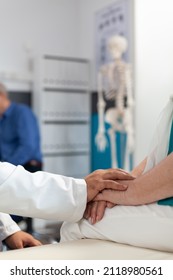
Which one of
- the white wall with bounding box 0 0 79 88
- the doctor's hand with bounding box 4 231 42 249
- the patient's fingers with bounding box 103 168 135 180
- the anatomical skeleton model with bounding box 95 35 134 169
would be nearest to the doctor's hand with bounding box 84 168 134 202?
the patient's fingers with bounding box 103 168 135 180

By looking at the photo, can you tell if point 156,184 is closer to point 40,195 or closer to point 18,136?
point 40,195

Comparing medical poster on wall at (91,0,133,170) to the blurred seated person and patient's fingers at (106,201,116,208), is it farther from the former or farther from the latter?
patient's fingers at (106,201,116,208)

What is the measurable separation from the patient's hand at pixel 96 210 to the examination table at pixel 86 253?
3.6 inches

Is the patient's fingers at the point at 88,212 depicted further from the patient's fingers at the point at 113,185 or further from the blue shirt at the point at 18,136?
the blue shirt at the point at 18,136

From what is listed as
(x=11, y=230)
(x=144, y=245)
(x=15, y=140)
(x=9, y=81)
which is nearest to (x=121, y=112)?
(x=15, y=140)

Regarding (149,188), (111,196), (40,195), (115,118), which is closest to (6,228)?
(40,195)

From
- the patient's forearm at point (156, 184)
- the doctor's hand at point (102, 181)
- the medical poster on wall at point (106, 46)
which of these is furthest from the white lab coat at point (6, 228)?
the medical poster on wall at point (106, 46)

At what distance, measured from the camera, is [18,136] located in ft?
14.0

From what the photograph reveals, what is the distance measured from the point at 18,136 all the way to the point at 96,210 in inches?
116

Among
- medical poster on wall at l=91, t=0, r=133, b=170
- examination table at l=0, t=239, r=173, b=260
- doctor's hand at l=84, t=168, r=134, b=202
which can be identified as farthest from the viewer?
medical poster on wall at l=91, t=0, r=133, b=170

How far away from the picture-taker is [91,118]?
5352mm

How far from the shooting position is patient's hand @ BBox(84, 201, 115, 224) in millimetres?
1391

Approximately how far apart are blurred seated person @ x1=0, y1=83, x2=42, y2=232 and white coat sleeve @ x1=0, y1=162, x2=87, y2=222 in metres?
2.82

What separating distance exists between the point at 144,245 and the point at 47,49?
14.1 ft
